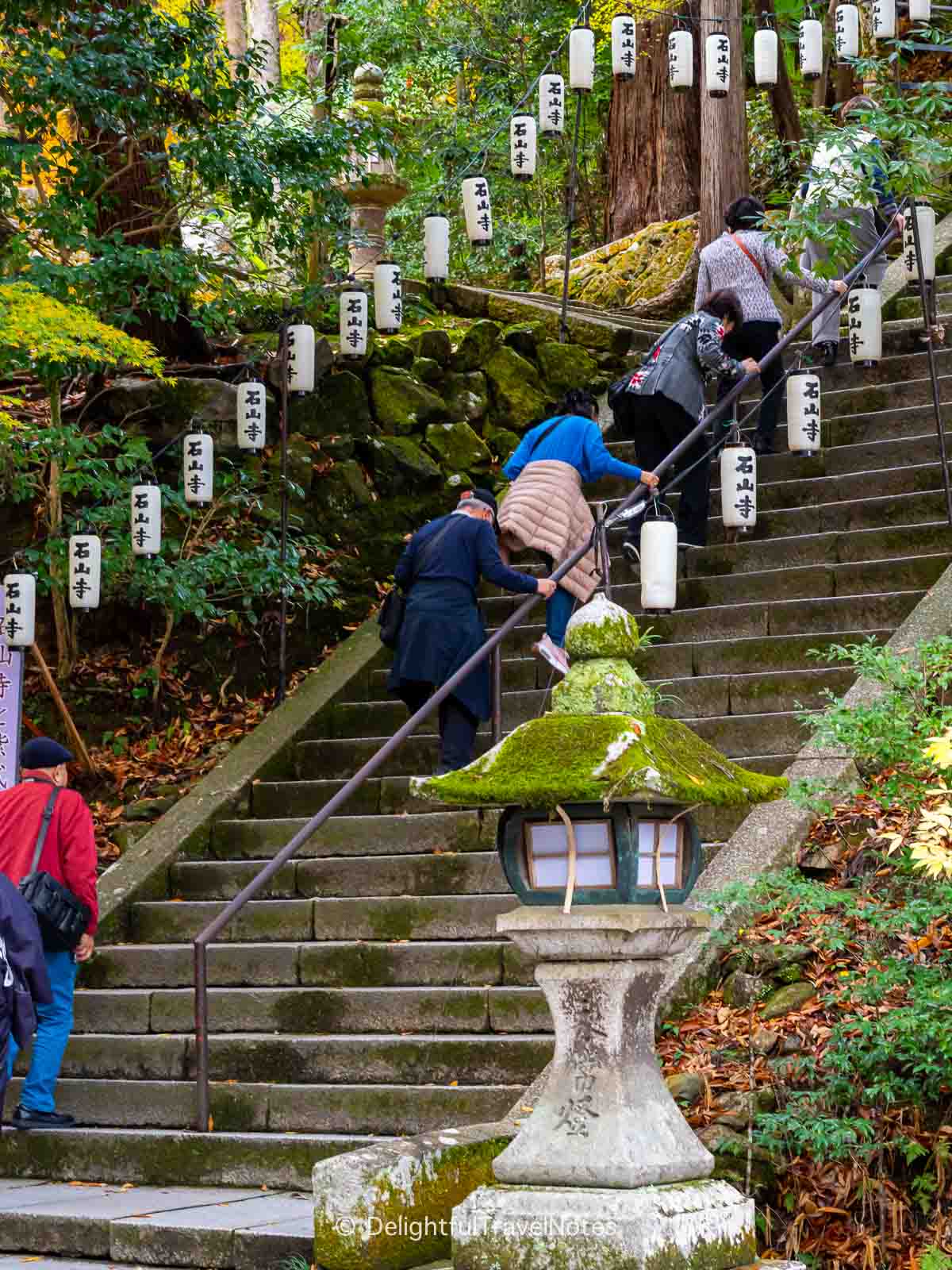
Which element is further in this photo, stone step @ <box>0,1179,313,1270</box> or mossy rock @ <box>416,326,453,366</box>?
mossy rock @ <box>416,326,453,366</box>

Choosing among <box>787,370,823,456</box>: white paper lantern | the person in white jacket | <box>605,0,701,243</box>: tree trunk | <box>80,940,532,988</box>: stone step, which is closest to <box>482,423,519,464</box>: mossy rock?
the person in white jacket

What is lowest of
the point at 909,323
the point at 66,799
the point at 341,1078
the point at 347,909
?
the point at 341,1078

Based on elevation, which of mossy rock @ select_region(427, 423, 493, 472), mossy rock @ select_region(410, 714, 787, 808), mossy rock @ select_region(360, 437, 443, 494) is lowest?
mossy rock @ select_region(410, 714, 787, 808)

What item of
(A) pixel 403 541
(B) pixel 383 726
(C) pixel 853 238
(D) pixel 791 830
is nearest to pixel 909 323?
(C) pixel 853 238

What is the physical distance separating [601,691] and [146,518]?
5708mm

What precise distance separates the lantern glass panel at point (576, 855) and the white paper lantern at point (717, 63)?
9255mm

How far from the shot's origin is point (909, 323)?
11742 mm

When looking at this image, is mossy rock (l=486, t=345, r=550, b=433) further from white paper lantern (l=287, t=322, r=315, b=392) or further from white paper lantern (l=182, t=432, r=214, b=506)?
white paper lantern (l=182, t=432, r=214, b=506)

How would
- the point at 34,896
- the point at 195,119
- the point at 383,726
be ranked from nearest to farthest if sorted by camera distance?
the point at 34,896 < the point at 383,726 < the point at 195,119

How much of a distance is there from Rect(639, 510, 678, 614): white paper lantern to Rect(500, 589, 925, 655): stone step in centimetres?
87

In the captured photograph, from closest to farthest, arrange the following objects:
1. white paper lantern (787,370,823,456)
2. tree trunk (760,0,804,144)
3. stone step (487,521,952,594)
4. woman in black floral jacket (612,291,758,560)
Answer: stone step (487,521,952,594), white paper lantern (787,370,823,456), woman in black floral jacket (612,291,758,560), tree trunk (760,0,804,144)

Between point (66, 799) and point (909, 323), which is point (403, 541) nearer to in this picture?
point (909, 323)

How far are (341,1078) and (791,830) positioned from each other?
6.70 ft

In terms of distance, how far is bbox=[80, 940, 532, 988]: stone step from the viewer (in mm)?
6871
